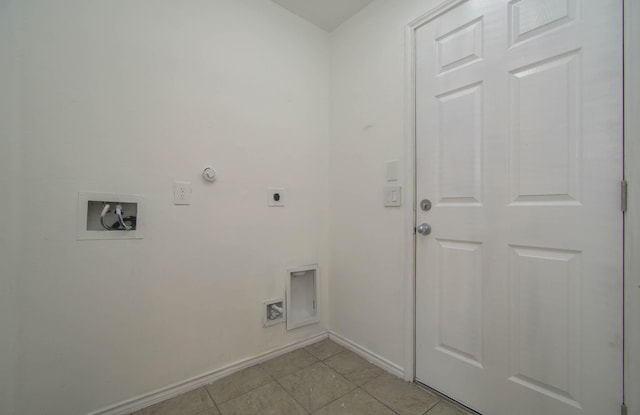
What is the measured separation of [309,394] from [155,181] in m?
1.36

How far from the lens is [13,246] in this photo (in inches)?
41.9

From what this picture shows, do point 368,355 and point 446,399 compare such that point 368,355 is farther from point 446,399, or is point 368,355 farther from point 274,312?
point 274,312

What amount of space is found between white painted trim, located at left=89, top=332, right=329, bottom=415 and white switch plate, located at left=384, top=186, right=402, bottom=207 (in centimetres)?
115

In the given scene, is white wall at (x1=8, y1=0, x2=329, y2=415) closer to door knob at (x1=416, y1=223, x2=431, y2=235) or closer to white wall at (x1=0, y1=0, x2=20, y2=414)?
white wall at (x1=0, y1=0, x2=20, y2=414)

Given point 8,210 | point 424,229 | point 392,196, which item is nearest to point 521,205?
point 424,229

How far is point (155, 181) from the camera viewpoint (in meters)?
1.36

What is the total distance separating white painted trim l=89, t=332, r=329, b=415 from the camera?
1.25 metres

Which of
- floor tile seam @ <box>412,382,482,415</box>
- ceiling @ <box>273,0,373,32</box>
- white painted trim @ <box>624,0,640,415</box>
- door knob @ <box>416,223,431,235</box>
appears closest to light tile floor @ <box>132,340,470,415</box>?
floor tile seam @ <box>412,382,482,415</box>

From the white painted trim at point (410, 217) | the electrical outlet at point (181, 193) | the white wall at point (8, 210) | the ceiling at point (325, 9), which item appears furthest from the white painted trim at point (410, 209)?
the white wall at point (8, 210)

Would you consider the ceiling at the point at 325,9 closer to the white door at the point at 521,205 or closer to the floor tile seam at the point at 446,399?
the white door at the point at 521,205

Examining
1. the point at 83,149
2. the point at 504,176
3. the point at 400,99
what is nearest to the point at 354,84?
the point at 400,99

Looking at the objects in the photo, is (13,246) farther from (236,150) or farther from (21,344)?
(236,150)

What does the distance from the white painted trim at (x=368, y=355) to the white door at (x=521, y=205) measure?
14 cm

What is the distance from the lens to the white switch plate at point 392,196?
1.56m
